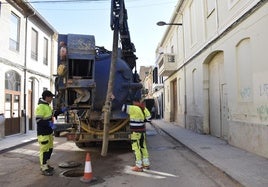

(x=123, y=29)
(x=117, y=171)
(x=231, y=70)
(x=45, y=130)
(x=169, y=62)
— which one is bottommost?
(x=117, y=171)

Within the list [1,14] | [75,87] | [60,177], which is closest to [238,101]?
[75,87]

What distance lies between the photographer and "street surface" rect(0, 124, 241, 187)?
20.7 ft

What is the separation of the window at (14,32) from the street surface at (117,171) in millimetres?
7226

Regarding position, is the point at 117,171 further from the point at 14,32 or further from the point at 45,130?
the point at 14,32

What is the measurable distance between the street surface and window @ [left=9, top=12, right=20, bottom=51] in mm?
7226

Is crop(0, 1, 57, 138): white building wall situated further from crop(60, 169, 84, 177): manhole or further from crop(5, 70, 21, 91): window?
crop(60, 169, 84, 177): manhole

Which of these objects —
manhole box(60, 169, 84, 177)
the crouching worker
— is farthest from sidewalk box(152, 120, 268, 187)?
the crouching worker

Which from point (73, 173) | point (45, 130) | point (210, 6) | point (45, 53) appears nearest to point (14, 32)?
point (45, 53)

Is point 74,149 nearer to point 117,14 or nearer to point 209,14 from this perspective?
point 117,14

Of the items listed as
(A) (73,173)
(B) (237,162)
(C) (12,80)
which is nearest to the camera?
(A) (73,173)

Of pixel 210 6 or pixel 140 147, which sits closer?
pixel 140 147

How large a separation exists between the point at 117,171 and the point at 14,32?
11.7m

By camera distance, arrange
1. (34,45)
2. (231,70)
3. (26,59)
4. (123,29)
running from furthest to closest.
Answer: (34,45) → (26,59) → (231,70) → (123,29)

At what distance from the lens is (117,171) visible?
7.39 metres
